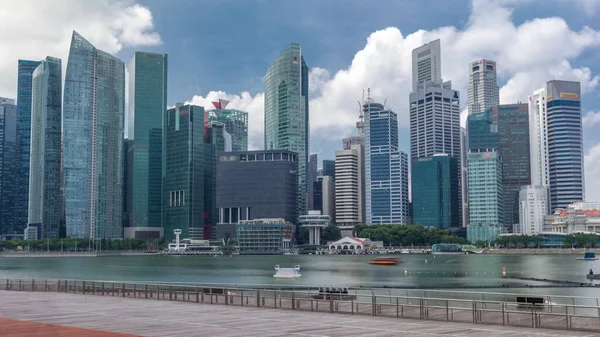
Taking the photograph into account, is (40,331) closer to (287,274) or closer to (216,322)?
(216,322)

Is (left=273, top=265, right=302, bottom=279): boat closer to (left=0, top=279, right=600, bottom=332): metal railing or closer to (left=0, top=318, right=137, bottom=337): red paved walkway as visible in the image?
(left=0, top=279, right=600, bottom=332): metal railing

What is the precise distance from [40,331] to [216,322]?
9.22 m

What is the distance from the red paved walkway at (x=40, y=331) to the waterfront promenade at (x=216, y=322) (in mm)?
50

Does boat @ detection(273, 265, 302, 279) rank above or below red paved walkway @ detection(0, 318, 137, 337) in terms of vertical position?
below

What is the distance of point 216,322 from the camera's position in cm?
3672

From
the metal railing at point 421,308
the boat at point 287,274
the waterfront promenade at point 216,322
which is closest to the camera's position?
the waterfront promenade at point 216,322

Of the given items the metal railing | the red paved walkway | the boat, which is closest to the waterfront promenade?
the red paved walkway

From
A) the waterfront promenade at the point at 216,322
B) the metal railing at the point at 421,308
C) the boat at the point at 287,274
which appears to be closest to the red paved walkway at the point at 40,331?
the waterfront promenade at the point at 216,322

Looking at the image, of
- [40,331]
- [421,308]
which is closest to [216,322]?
[40,331]

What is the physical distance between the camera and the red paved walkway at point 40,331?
3027 cm

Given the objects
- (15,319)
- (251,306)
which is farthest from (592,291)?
(15,319)

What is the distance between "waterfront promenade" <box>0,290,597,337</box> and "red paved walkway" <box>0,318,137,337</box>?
5 centimetres

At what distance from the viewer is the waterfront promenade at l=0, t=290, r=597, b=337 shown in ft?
106

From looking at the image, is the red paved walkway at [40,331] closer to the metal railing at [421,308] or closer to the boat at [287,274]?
the metal railing at [421,308]
